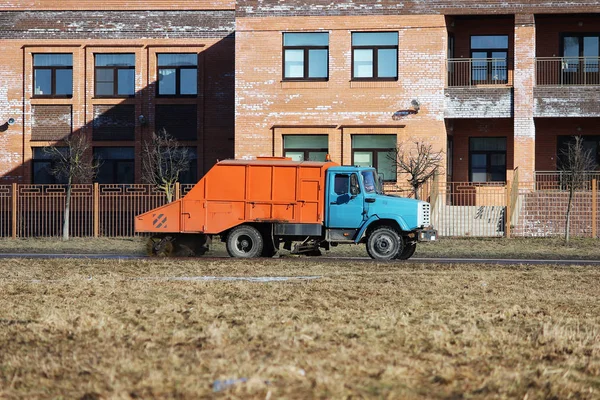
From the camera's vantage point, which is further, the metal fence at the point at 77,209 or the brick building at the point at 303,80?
the metal fence at the point at 77,209

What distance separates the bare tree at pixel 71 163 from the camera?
34.5 m

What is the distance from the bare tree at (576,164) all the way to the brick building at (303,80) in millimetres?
509

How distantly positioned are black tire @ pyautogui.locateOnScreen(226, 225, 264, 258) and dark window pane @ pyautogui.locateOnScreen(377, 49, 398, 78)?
13.0m

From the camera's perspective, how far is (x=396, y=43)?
114 feet

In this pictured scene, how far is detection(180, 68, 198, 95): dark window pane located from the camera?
39.2m

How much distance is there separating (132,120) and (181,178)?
9.82 ft

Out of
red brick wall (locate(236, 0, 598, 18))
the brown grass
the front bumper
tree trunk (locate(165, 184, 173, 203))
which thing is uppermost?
red brick wall (locate(236, 0, 598, 18))

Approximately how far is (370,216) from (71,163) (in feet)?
52.3

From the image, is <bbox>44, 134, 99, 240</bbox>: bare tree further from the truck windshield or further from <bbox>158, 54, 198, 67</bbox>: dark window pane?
the truck windshield

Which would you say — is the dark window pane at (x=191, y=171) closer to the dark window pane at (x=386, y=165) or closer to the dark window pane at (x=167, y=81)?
the dark window pane at (x=167, y=81)

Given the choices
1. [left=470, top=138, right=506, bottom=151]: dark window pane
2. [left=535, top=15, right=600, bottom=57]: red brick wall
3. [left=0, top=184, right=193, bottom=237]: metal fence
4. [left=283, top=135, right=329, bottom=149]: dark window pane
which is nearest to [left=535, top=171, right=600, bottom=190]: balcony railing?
[left=470, top=138, right=506, bottom=151]: dark window pane

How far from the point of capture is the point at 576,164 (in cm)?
3447

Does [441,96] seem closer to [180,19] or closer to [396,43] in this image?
[396,43]

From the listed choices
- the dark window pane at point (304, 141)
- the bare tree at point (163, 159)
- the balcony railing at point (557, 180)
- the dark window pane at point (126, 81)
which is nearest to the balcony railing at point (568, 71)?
the balcony railing at point (557, 180)
